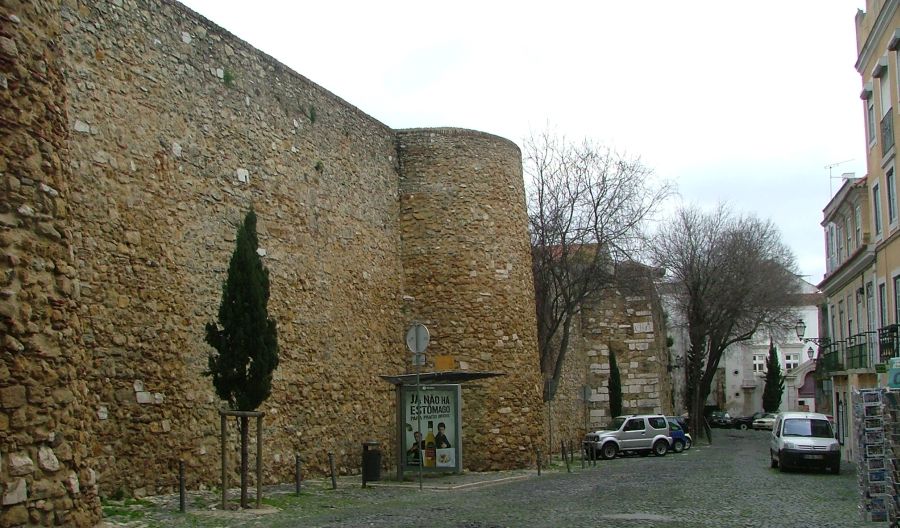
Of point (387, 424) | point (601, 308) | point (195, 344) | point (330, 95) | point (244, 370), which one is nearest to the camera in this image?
point (244, 370)

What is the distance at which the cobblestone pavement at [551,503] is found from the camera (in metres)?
12.9

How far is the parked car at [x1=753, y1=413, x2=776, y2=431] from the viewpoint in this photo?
69.6m

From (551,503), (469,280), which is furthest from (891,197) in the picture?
(551,503)

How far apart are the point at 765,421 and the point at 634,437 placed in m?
37.5

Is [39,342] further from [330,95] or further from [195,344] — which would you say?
[330,95]

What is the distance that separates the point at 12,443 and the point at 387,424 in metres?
15.9

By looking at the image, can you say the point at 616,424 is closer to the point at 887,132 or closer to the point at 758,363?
the point at 887,132

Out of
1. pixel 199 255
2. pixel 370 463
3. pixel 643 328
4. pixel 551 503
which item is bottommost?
pixel 551 503

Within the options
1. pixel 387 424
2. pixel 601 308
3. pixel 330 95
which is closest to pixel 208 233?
pixel 330 95

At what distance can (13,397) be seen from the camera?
305 inches

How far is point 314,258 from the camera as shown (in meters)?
20.4

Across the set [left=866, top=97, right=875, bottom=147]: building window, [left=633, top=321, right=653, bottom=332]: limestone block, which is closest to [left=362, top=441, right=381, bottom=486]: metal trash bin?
[left=866, top=97, right=875, bottom=147]: building window

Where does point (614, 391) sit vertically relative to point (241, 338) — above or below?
below

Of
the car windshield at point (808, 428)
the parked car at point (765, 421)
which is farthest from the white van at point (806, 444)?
the parked car at point (765, 421)
